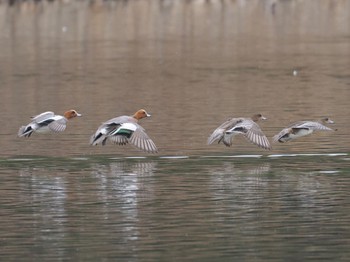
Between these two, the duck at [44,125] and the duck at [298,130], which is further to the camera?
the duck at [44,125]

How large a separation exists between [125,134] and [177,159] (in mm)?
1057

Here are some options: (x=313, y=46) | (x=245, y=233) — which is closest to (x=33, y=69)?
(x=313, y=46)

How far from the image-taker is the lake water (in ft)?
49.6

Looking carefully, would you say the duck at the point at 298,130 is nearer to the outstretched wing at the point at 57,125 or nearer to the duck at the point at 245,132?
the duck at the point at 245,132

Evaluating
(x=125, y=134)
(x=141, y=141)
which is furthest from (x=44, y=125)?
(x=141, y=141)

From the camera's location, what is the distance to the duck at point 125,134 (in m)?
19.8

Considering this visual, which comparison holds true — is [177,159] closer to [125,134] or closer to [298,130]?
[125,134]

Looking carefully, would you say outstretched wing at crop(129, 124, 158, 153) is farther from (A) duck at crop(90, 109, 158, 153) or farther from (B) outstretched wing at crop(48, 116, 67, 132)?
(B) outstretched wing at crop(48, 116, 67, 132)

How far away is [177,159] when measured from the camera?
20.8 metres

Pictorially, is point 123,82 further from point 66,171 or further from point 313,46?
point 66,171

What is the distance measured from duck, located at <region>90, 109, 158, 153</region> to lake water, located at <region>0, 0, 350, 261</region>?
36 centimetres

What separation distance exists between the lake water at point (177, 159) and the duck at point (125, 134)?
1.17 feet

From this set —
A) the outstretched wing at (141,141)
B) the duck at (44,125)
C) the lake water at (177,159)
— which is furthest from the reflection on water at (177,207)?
the duck at (44,125)

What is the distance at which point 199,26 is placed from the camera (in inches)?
2255
